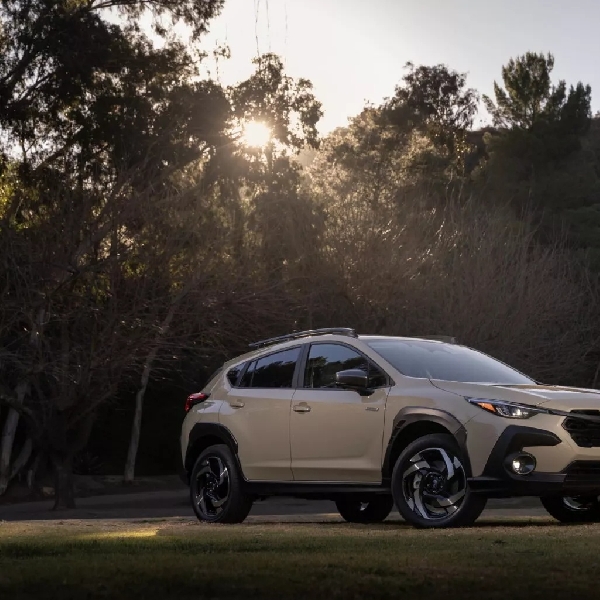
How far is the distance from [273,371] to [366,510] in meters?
2.11

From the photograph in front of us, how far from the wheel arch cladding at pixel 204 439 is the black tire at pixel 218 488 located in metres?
0.13

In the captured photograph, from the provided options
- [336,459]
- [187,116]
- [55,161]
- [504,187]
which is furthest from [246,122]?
[336,459]

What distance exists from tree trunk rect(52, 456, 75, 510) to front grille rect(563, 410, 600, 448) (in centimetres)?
1902

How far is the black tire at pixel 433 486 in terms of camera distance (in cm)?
1148

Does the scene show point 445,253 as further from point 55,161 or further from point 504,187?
point 504,187

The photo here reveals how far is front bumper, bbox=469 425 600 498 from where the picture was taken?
441 inches

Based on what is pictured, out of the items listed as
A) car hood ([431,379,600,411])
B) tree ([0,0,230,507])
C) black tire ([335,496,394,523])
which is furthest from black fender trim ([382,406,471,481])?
tree ([0,0,230,507])

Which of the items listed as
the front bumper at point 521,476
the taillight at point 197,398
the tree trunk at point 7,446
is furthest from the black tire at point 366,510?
A: the tree trunk at point 7,446

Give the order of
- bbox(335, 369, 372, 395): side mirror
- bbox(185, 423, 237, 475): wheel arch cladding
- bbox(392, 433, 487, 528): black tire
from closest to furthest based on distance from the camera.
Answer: bbox(392, 433, 487, 528): black tire < bbox(335, 369, 372, 395): side mirror < bbox(185, 423, 237, 475): wheel arch cladding

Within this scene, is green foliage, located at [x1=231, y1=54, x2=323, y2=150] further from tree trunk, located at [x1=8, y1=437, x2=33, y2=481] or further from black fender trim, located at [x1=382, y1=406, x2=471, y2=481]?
black fender trim, located at [x1=382, y1=406, x2=471, y2=481]

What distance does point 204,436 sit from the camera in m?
13.9

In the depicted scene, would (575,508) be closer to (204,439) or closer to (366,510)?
(366,510)

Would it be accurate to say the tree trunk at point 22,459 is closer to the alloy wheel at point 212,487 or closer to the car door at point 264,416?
the alloy wheel at point 212,487

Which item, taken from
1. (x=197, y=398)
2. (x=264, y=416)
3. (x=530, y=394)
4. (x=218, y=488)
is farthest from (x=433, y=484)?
(x=197, y=398)
